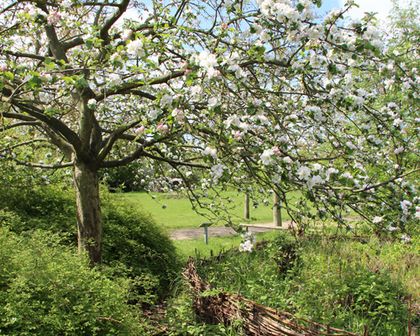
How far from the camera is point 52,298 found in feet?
12.5

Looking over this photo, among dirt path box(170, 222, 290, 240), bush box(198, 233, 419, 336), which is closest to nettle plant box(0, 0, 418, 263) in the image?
bush box(198, 233, 419, 336)

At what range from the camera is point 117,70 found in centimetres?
374

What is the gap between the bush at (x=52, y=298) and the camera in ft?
11.3

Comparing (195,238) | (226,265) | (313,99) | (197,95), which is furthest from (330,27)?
(195,238)

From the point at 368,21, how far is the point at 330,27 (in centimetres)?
27

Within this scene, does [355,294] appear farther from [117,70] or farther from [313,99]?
[117,70]

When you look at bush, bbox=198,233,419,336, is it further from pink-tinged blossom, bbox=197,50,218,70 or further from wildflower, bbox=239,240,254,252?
pink-tinged blossom, bbox=197,50,218,70

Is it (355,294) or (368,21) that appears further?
(355,294)

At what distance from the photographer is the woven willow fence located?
309 cm

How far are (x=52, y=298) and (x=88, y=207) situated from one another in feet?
7.84

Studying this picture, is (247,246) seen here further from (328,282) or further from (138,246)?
(138,246)

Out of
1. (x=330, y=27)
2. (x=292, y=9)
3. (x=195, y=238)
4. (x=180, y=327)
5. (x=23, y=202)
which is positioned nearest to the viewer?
(x=292, y=9)

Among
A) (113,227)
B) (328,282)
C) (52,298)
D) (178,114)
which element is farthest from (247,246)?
(113,227)

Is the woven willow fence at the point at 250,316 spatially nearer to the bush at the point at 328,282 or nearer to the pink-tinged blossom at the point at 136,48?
the bush at the point at 328,282
